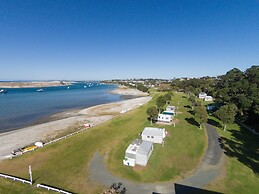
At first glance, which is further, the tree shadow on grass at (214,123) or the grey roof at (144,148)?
the tree shadow on grass at (214,123)

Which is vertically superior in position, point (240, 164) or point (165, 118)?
point (165, 118)

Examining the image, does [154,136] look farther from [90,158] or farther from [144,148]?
[90,158]

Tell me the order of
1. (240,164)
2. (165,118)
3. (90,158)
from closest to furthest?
(240,164)
(90,158)
(165,118)

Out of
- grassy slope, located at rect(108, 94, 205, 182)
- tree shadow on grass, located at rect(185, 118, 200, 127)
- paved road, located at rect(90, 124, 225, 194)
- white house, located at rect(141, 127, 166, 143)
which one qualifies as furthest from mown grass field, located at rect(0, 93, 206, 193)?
tree shadow on grass, located at rect(185, 118, 200, 127)

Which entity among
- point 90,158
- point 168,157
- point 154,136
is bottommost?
point 90,158

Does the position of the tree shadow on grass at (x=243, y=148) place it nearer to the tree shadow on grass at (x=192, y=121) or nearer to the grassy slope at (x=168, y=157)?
the grassy slope at (x=168, y=157)

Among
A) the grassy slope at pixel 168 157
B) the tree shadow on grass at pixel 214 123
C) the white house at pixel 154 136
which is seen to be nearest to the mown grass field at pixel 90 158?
the grassy slope at pixel 168 157

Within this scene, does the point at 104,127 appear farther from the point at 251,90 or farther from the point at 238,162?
the point at 251,90

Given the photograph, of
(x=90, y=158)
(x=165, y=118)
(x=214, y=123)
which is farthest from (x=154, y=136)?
(x=214, y=123)
